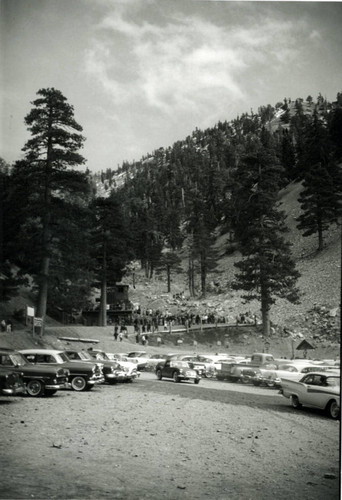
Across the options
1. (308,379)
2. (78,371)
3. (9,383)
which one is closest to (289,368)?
(308,379)

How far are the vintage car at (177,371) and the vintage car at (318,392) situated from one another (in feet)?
23.0

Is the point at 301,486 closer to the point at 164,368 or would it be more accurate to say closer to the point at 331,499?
the point at 331,499

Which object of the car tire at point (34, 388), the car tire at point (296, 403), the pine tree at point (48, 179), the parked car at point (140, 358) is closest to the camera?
the pine tree at point (48, 179)

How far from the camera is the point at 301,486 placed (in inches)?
250

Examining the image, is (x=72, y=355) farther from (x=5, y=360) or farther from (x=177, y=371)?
(x=177, y=371)

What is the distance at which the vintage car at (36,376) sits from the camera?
40.3 feet

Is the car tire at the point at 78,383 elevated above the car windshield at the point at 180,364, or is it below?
below

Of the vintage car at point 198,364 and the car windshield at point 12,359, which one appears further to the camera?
the vintage car at point 198,364

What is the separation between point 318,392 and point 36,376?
6.75 metres

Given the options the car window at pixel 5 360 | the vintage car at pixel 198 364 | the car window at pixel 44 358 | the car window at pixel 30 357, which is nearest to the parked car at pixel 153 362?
the vintage car at pixel 198 364

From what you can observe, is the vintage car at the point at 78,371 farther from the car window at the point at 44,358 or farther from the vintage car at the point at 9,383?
the vintage car at the point at 9,383

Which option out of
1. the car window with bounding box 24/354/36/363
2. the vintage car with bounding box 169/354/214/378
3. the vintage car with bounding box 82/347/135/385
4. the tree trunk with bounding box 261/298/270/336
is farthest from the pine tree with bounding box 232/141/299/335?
the car window with bounding box 24/354/36/363

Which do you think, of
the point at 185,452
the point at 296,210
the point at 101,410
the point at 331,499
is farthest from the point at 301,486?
the point at 296,210

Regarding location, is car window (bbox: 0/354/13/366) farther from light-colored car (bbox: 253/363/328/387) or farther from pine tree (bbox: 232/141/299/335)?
pine tree (bbox: 232/141/299/335)
